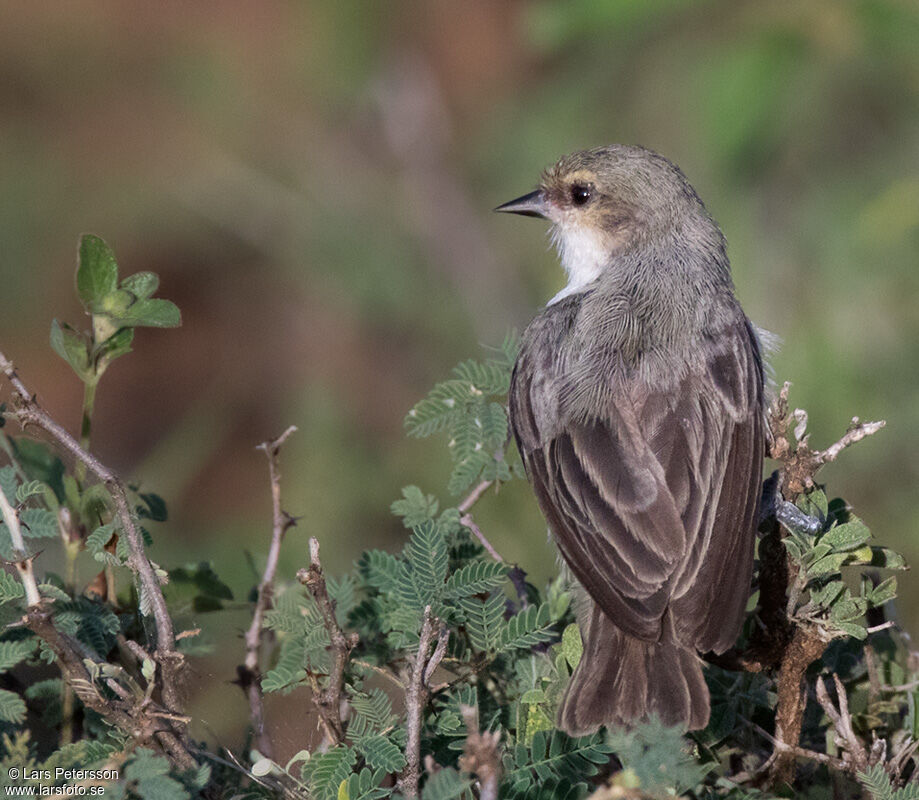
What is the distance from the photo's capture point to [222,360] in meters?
9.05

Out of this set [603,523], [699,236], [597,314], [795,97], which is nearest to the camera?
[603,523]

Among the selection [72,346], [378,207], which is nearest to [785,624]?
[72,346]

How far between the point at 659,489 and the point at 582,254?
1700 millimetres

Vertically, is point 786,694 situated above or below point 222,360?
below

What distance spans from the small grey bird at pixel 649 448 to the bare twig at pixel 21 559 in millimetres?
1248

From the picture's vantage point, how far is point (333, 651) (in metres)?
2.88

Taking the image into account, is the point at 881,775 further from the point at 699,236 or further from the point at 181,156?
the point at 181,156

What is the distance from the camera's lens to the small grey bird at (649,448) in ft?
10.8

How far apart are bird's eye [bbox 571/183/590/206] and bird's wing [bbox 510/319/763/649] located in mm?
1238

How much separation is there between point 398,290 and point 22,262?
2.60 m

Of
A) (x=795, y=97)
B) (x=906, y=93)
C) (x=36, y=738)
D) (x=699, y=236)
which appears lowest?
(x=36, y=738)

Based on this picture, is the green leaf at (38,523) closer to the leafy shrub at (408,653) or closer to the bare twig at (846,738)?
the leafy shrub at (408,653)

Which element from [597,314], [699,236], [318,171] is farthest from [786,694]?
[318,171]

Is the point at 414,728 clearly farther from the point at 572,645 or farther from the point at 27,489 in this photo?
the point at 27,489
